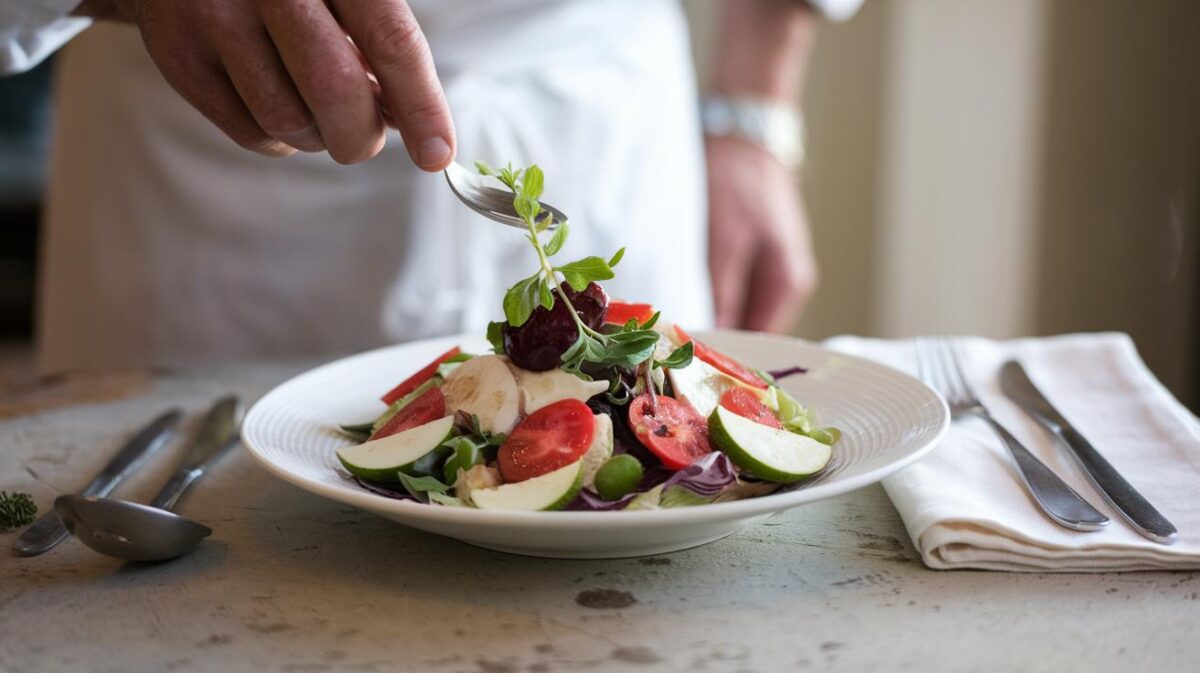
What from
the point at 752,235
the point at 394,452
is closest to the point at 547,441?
the point at 394,452

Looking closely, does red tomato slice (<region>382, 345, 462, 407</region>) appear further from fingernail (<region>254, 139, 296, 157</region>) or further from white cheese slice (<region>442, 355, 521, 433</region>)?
fingernail (<region>254, 139, 296, 157</region>)

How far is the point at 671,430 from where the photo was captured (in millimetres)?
926

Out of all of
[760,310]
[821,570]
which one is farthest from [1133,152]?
[821,570]

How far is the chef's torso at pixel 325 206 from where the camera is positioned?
74.6 inches

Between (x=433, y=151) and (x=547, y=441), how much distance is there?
0.96 ft

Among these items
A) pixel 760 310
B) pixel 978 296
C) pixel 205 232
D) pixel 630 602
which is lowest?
pixel 978 296

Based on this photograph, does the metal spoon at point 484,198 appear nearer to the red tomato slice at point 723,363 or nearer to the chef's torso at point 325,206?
the red tomato slice at point 723,363

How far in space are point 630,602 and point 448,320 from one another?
3.94 feet

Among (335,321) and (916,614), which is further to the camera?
(335,321)

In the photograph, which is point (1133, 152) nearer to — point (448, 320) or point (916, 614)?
point (448, 320)

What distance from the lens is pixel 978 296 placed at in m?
3.51

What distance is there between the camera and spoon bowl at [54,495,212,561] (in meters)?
0.84

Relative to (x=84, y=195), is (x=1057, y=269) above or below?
below

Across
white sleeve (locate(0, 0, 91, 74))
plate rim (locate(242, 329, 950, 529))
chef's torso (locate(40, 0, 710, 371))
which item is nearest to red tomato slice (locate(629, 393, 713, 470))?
plate rim (locate(242, 329, 950, 529))
